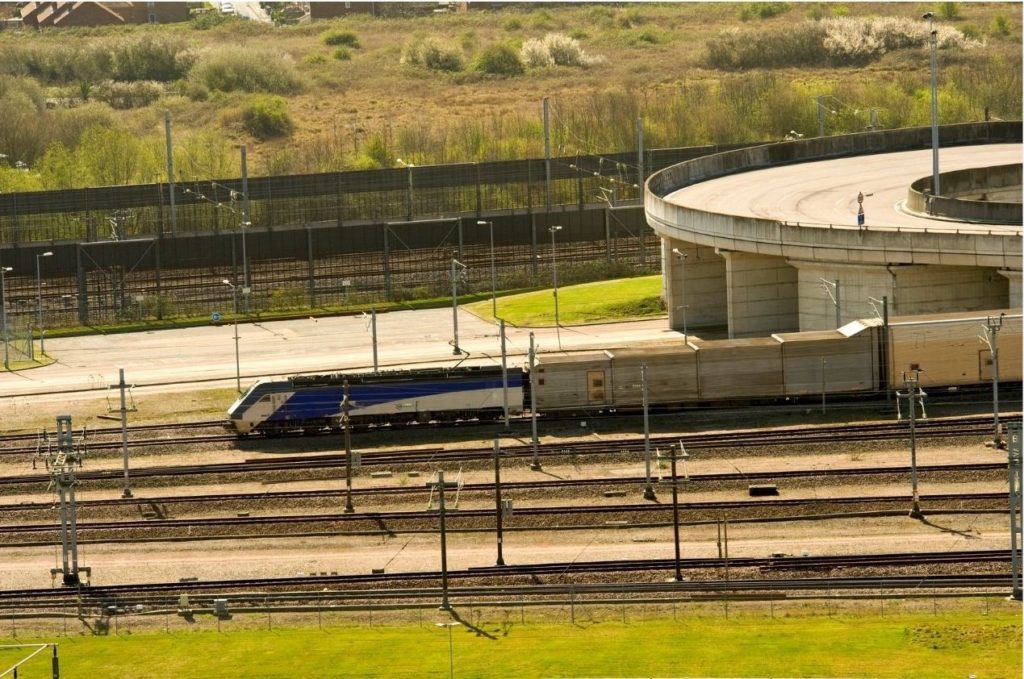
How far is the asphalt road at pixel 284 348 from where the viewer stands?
284 feet

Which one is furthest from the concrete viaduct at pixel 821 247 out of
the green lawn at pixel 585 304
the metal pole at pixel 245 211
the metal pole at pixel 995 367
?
the metal pole at pixel 245 211

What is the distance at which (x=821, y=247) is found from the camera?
79.1 metres

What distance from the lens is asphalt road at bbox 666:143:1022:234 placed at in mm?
88812

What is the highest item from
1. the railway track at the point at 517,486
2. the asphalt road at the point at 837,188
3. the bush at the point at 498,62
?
the bush at the point at 498,62

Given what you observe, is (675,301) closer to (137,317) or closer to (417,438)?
(417,438)

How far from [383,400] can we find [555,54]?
5152 inches

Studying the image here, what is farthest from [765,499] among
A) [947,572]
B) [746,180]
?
[746,180]

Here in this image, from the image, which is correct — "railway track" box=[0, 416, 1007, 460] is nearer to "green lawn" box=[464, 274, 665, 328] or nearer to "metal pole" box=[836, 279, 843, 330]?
"metal pole" box=[836, 279, 843, 330]

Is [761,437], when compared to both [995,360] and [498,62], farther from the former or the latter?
[498,62]

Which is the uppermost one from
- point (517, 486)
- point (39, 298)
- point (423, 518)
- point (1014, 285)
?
point (1014, 285)

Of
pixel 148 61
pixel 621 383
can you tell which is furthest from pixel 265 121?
pixel 621 383

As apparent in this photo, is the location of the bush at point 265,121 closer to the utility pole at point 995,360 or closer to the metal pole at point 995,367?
the utility pole at point 995,360

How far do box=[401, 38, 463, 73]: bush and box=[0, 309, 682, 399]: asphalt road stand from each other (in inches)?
3817

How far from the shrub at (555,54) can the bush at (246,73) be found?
26.6 meters
